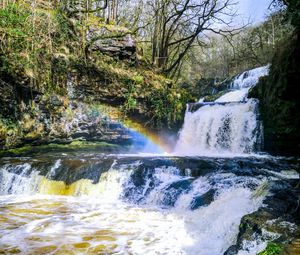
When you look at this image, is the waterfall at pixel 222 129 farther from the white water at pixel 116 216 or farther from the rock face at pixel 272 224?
the rock face at pixel 272 224

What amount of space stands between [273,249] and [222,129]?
9.59 metres

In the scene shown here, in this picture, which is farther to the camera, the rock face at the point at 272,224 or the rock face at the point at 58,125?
the rock face at the point at 58,125

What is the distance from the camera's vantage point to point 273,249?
12.8ft

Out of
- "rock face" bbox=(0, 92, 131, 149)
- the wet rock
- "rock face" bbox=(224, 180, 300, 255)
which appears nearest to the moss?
"rock face" bbox=(224, 180, 300, 255)

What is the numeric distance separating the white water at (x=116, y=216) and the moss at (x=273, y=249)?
1.19 meters

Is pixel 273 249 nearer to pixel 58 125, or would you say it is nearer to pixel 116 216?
pixel 116 216

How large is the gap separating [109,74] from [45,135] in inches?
147

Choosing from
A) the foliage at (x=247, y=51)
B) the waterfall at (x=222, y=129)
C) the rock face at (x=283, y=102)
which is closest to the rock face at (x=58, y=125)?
the waterfall at (x=222, y=129)

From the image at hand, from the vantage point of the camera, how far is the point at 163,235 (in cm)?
575

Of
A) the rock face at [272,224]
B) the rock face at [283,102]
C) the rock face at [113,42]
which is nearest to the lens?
the rock face at [272,224]

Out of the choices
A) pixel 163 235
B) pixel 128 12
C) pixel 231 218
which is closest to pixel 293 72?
pixel 231 218

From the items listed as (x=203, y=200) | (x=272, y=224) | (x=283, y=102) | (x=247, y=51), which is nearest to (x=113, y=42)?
(x=283, y=102)

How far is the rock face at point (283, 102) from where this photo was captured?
10.2 meters

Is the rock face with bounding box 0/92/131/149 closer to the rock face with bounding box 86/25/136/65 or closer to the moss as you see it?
the rock face with bounding box 86/25/136/65
